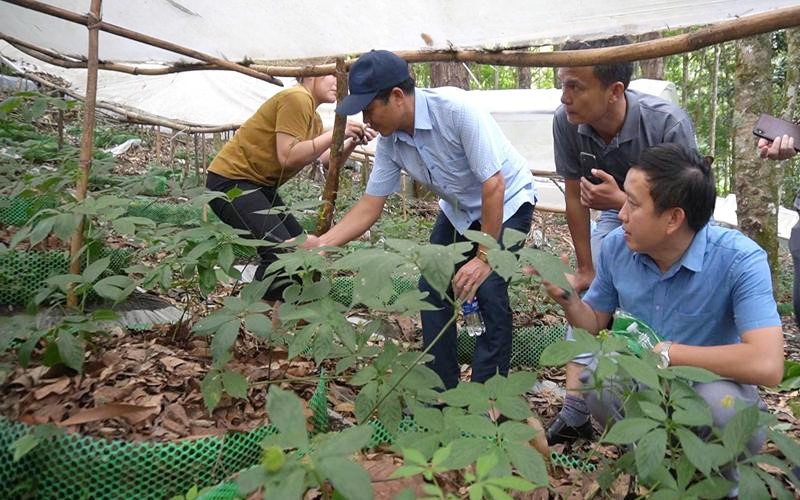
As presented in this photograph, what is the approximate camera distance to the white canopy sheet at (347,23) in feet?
7.92

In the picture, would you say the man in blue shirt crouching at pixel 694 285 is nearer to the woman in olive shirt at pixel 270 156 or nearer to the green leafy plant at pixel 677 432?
the green leafy plant at pixel 677 432

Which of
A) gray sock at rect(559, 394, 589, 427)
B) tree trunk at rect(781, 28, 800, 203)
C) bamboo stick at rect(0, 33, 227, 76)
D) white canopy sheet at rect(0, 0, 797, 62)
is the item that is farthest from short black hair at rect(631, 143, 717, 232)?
tree trunk at rect(781, 28, 800, 203)

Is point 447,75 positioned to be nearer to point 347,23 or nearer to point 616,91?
point 347,23

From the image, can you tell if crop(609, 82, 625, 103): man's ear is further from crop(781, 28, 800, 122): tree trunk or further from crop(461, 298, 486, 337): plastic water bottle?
crop(781, 28, 800, 122): tree trunk

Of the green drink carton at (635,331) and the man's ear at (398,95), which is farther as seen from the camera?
the man's ear at (398,95)

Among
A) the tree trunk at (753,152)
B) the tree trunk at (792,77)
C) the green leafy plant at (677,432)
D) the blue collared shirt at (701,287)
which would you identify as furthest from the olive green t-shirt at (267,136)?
the tree trunk at (792,77)

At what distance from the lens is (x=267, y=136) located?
11.6 ft

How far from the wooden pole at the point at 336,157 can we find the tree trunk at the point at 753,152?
387 centimetres

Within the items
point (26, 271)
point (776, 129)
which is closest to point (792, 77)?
point (776, 129)

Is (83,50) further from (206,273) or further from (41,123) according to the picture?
(41,123)

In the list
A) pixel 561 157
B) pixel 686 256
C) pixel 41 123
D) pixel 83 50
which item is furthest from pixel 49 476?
pixel 41 123

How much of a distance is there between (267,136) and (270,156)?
0.10 m

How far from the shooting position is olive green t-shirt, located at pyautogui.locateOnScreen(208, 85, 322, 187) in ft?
11.2

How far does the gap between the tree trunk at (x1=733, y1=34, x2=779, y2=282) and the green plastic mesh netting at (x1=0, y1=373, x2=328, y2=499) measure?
5192 millimetres
